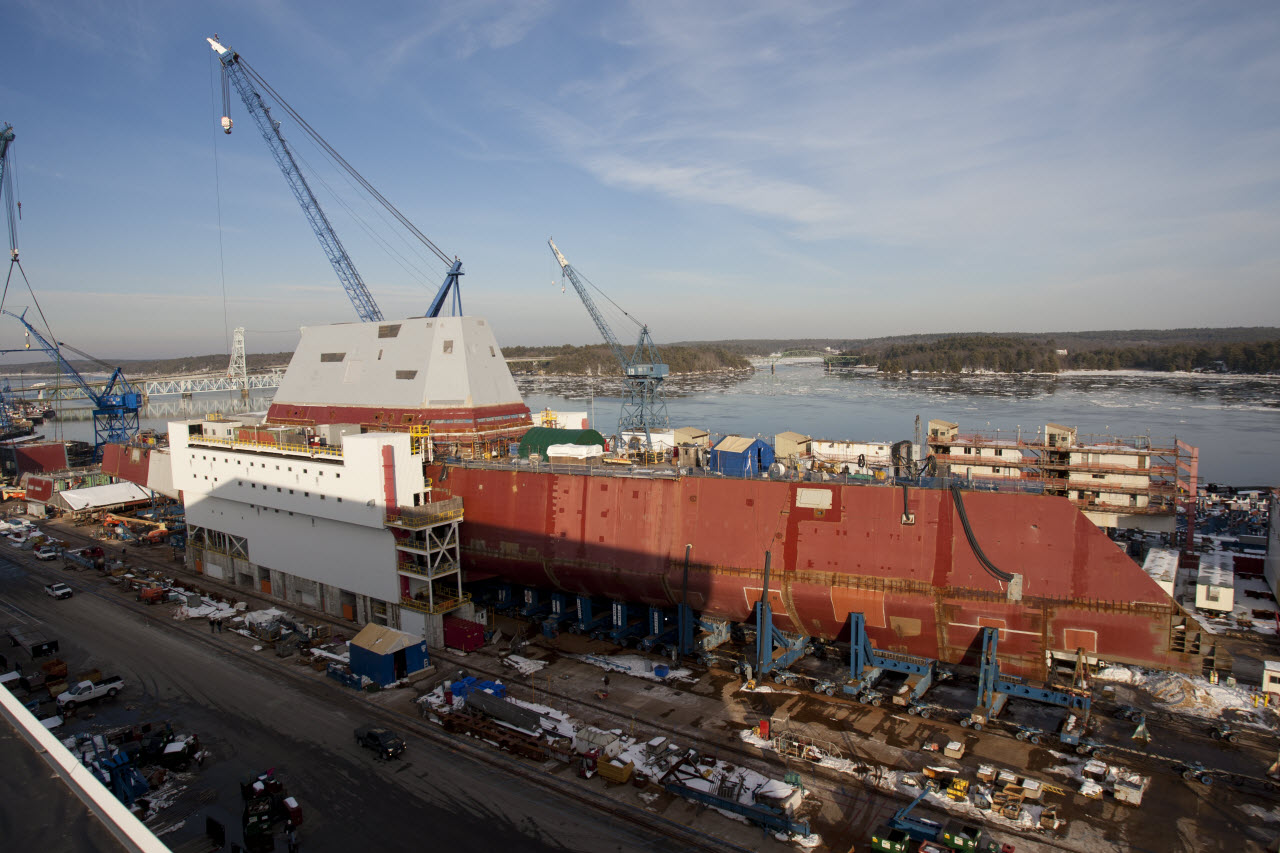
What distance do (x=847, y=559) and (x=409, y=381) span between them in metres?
14.8

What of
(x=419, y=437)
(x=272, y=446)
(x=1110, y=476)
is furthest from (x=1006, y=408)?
(x=272, y=446)

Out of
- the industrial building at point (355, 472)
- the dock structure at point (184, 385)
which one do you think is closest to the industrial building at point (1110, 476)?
the industrial building at point (355, 472)

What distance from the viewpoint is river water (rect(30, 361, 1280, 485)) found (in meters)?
55.0

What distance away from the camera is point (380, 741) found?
1314 centimetres

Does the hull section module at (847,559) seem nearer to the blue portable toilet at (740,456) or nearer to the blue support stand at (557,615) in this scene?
the blue support stand at (557,615)

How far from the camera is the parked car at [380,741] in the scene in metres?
13.1

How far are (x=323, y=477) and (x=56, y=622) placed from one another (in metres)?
9.49

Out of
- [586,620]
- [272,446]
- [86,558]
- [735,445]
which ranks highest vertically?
[272,446]

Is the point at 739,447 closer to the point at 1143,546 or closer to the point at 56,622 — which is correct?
the point at 1143,546

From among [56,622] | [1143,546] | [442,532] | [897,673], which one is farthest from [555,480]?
[1143,546]

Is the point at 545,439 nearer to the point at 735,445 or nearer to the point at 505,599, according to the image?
the point at 505,599

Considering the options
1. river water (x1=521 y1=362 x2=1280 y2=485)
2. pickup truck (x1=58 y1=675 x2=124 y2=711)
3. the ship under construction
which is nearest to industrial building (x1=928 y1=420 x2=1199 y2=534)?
river water (x1=521 y1=362 x2=1280 y2=485)

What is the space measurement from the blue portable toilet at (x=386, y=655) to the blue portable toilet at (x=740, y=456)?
9.60m

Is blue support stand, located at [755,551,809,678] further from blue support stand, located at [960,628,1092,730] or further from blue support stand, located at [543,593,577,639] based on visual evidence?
blue support stand, located at [543,593,577,639]
